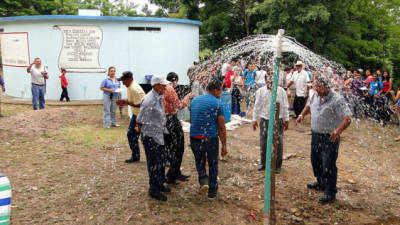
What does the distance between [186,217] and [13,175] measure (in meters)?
3.52

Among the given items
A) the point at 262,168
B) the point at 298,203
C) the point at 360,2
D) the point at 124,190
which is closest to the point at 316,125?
the point at 298,203

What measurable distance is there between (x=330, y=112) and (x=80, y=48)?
468 inches

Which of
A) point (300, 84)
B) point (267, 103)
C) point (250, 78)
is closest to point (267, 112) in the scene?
point (267, 103)

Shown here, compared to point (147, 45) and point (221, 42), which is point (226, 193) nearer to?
point (147, 45)

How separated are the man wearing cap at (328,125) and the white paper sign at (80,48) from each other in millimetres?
11329

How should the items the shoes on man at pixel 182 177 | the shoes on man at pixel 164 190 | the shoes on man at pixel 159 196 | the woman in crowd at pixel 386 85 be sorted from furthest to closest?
the woman in crowd at pixel 386 85 → the shoes on man at pixel 182 177 → the shoes on man at pixel 164 190 → the shoes on man at pixel 159 196

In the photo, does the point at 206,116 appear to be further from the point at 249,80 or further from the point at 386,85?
the point at 386,85

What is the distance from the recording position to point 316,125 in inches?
217

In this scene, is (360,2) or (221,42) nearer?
(360,2)

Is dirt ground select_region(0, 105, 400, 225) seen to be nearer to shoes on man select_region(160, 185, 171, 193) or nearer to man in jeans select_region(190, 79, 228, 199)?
shoes on man select_region(160, 185, 171, 193)

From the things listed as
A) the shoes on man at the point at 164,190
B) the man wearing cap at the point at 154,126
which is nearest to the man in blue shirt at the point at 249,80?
the shoes on man at the point at 164,190

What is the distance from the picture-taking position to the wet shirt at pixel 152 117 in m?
5.24

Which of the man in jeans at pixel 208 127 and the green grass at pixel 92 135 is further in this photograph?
the green grass at pixel 92 135

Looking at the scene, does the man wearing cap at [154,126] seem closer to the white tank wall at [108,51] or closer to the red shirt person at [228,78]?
the red shirt person at [228,78]
